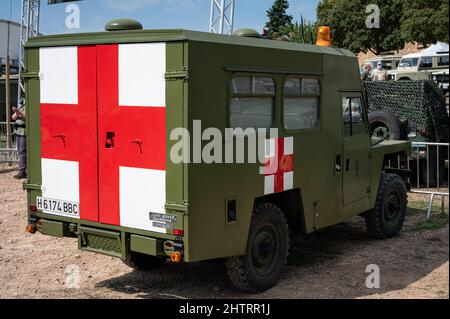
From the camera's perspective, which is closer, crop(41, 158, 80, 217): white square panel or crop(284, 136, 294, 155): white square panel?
crop(41, 158, 80, 217): white square panel

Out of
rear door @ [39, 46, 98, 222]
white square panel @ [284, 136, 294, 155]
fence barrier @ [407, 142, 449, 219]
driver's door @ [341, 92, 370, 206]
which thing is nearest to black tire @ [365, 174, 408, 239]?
driver's door @ [341, 92, 370, 206]

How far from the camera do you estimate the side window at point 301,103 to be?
5.90 meters

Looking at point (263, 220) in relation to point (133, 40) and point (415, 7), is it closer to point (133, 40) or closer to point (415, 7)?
point (133, 40)

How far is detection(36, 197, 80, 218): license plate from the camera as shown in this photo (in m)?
5.63

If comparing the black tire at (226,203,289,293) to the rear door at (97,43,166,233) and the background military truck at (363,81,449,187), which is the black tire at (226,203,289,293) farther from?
the background military truck at (363,81,449,187)

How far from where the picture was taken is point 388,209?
7984 mm

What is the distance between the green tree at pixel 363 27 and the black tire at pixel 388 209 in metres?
37.7

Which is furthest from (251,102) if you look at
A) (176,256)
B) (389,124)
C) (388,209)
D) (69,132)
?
(389,124)

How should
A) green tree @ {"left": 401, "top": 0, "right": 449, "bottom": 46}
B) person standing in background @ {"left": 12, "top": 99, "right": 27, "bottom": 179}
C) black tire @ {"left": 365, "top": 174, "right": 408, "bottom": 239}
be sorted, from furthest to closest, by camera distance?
green tree @ {"left": 401, "top": 0, "right": 449, "bottom": 46} < person standing in background @ {"left": 12, "top": 99, "right": 27, "bottom": 179} < black tire @ {"left": 365, "top": 174, "right": 408, "bottom": 239}

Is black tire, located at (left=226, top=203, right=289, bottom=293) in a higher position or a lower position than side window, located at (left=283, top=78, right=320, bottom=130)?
lower

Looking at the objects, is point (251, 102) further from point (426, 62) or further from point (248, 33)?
point (426, 62)

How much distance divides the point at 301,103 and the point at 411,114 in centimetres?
581

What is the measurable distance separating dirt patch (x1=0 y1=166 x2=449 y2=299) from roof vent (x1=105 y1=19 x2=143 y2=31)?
2578 mm

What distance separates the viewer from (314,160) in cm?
629
